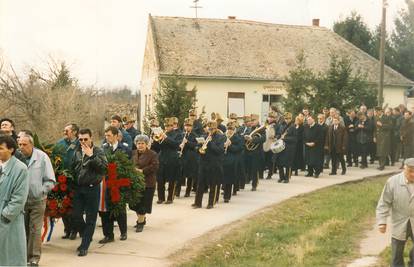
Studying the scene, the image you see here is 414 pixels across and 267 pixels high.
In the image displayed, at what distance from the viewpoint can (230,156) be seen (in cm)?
1534

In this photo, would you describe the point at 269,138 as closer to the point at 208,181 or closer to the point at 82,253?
the point at 208,181

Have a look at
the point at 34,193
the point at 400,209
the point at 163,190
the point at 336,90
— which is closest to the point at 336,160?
the point at 336,90

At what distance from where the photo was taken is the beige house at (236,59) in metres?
36.1

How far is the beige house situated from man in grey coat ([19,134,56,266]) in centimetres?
2580

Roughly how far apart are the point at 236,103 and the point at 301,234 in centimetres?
2535

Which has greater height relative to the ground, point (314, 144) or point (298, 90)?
point (298, 90)

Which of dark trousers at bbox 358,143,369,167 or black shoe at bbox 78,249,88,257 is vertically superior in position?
dark trousers at bbox 358,143,369,167

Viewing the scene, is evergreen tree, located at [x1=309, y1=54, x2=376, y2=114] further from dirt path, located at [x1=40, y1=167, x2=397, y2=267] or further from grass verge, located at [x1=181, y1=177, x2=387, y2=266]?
grass verge, located at [x1=181, y1=177, x2=387, y2=266]

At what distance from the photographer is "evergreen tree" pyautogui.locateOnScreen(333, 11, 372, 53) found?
43.8m

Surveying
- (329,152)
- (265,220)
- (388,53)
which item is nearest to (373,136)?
(329,152)

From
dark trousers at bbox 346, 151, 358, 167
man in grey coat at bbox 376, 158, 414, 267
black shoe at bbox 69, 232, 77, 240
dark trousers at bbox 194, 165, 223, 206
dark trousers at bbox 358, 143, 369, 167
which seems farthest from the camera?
dark trousers at bbox 346, 151, 358, 167

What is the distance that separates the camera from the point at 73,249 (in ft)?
32.2

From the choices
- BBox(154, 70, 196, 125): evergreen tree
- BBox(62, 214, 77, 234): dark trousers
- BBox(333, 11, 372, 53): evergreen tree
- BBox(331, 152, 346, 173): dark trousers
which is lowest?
BBox(62, 214, 77, 234): dark trousers

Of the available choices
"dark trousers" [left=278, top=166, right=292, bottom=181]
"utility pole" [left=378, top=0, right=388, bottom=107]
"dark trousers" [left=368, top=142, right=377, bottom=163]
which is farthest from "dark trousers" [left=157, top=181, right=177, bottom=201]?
"utility pole" [left=378, top=0, right=388, bottom=107]
